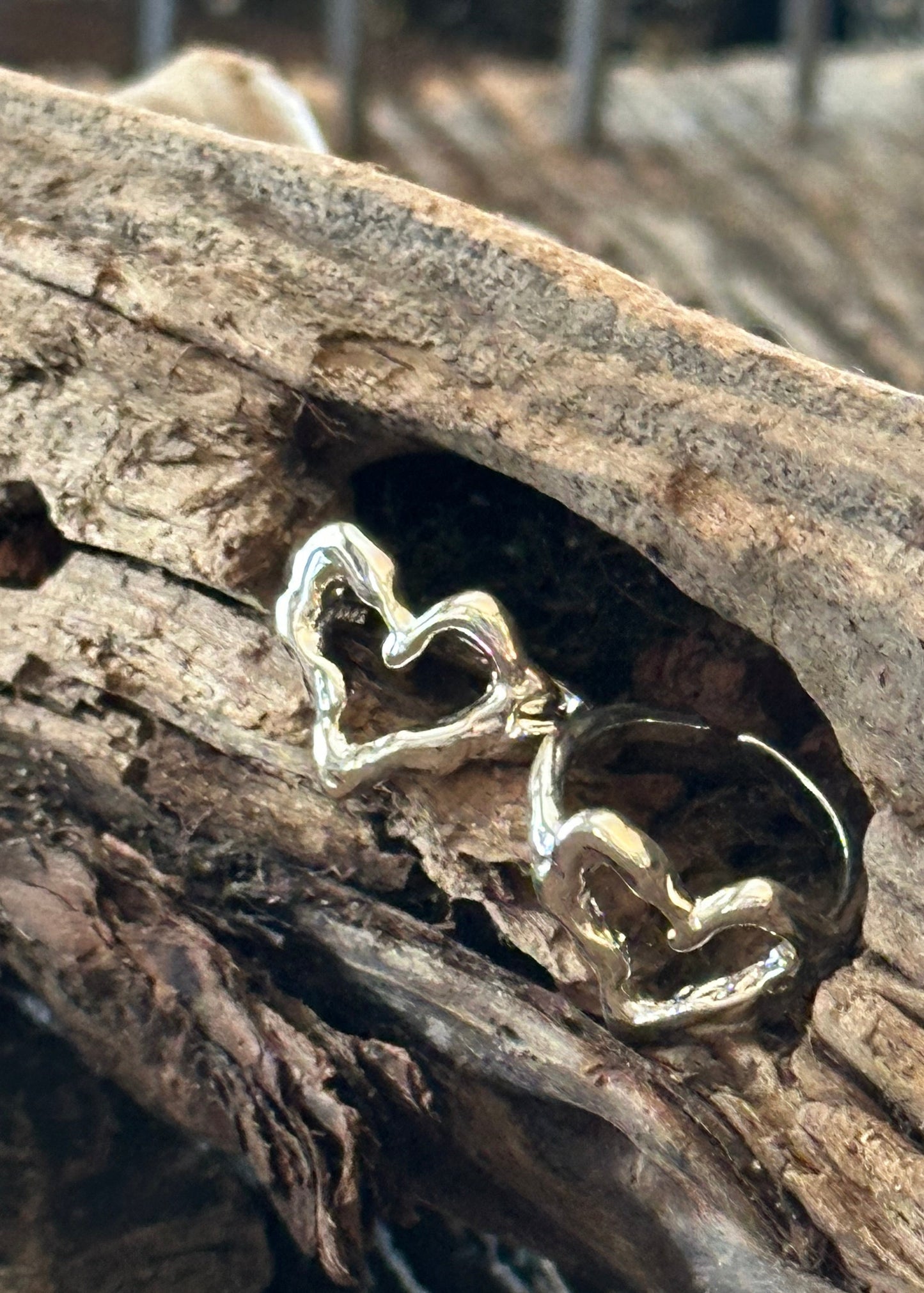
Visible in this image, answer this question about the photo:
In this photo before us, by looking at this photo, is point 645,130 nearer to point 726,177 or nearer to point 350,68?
point 726,177

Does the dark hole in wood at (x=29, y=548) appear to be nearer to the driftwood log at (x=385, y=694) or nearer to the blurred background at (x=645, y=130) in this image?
the driftwood log at (x=385, y=694)

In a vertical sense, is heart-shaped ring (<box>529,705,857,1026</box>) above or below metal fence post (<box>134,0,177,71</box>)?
below

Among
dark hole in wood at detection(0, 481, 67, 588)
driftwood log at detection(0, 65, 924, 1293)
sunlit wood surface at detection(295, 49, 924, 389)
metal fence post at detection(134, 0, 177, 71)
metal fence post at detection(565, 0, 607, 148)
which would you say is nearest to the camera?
driftwood log at detection(0, 65, 924, 1293)

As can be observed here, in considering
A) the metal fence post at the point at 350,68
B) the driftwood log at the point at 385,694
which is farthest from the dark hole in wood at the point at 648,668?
the metal fence post at the point at 350,68

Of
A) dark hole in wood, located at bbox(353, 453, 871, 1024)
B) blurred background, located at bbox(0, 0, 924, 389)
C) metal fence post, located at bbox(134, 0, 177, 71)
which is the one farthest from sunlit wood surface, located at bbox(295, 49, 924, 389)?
dark hole in wood, located at bbox(353, 453, 871, 1024)

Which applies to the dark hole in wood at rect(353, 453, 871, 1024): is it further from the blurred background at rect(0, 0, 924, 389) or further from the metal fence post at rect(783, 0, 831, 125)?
the metal fence post at rect(783, 0, 831, 125)

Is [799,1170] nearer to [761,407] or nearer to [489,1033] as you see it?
[489,1033]

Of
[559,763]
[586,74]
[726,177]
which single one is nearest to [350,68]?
[586,74]
